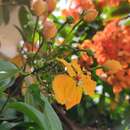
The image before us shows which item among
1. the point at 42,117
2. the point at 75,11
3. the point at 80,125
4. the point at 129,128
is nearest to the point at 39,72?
the point at 42,117

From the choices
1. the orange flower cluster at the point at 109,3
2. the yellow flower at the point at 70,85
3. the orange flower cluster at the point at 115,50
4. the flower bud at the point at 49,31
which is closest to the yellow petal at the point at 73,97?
the yellow flower at the point at 70,85

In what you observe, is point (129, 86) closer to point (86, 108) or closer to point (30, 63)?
point (86, 108)

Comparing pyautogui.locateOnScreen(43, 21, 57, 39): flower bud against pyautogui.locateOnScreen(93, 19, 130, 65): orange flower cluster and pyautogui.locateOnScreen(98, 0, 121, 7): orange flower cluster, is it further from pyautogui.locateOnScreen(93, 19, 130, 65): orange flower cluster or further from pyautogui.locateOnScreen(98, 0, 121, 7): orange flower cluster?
pyautogui.locateOnScreen(98, 0, 121, 7): orange flower cluster

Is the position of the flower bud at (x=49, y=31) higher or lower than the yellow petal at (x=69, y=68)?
higher

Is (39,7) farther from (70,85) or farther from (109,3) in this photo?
(109,3)

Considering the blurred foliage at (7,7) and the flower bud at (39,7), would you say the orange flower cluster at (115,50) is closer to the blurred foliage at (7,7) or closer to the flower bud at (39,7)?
the blurred foliage at (7,7)

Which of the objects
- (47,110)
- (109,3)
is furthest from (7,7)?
(47,110)

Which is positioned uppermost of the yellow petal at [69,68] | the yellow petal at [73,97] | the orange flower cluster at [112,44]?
the orange flower cluster at [112,44]

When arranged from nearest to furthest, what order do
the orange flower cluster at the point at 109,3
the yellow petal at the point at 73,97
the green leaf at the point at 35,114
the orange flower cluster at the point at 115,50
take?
the green leaf at the point at 35,114
the yellow petal at the point at 73,97
the orange flower cluster at the point at 115,50
the orange flower cluster at the point at 109,3

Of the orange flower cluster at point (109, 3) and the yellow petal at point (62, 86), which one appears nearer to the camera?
the yellow petal at point (62, 86)
